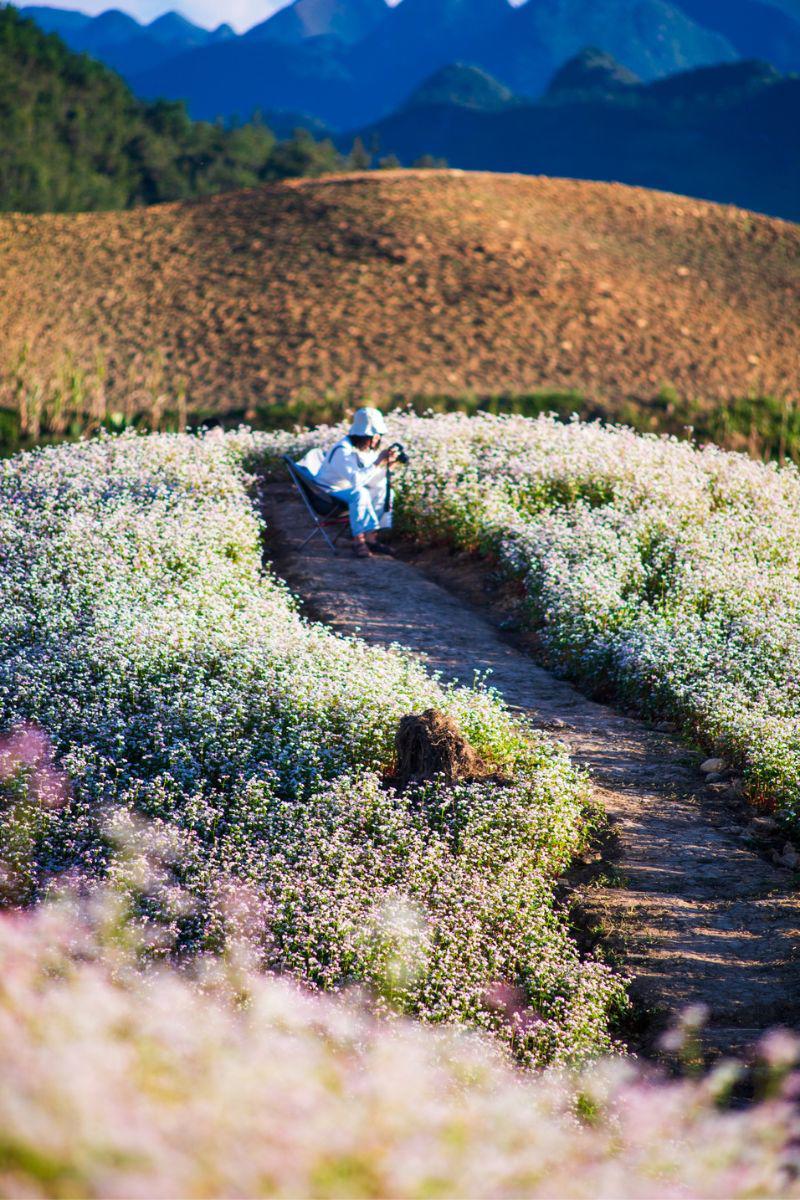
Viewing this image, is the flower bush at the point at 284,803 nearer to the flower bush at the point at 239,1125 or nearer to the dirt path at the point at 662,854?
the dirt path at the point at 662,854

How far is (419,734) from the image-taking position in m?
5.89

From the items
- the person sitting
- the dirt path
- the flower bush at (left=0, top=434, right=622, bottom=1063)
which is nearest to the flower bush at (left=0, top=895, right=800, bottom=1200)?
the flower bush at (left=0, top=434, right=622, bottom=1063)

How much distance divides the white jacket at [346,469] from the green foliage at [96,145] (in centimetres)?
3854

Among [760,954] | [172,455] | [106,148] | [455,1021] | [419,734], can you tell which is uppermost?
[106,148]

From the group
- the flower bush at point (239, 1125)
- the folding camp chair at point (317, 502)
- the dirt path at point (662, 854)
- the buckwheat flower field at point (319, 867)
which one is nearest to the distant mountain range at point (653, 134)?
the folding camp chair at point (317, 502)

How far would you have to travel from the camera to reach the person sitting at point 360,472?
11.0 m

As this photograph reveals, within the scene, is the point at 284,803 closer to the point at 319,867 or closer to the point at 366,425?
the point at 319,867

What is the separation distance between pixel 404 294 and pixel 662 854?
2361 cm

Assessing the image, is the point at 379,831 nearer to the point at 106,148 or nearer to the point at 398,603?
the point at 398,603

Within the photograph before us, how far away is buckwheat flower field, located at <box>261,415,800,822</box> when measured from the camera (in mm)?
7277

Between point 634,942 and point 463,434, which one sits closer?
point 634,942

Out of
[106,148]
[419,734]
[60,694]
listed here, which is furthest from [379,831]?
[106,148]

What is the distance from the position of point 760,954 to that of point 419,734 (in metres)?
2.05

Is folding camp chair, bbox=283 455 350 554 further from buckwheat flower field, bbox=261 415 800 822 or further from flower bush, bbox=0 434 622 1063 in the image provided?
flower bush, bbox=0 434 622 1063
